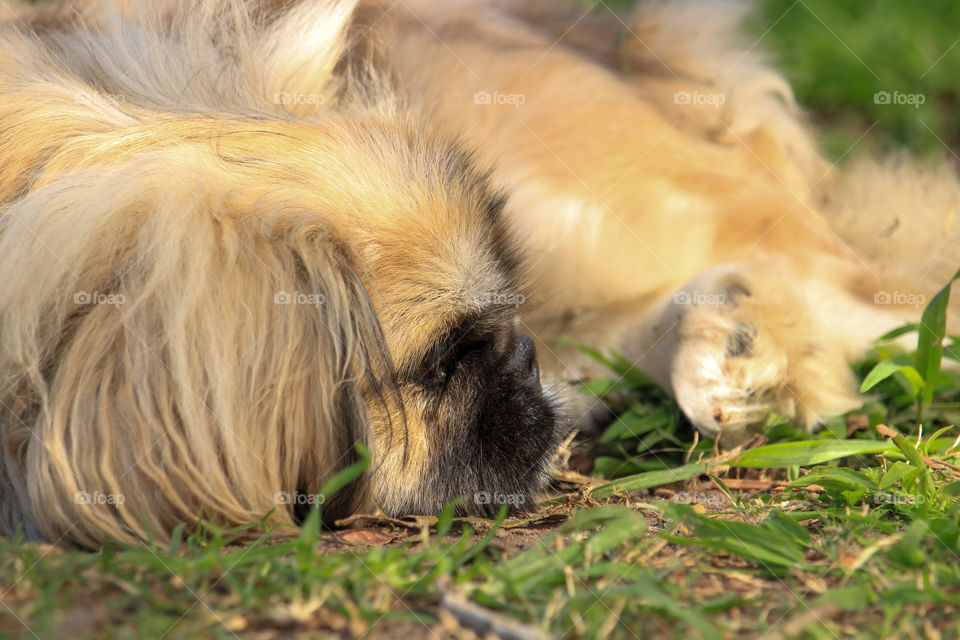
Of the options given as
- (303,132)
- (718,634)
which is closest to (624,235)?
(303,132)

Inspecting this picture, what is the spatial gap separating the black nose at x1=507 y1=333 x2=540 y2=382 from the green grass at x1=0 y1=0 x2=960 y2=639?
11.8 inches

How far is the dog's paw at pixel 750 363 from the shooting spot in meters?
2.56

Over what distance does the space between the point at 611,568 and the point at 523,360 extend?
2.53ft

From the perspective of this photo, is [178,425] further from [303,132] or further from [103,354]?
[303,132]

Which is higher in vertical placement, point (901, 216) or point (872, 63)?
point (872, 63)

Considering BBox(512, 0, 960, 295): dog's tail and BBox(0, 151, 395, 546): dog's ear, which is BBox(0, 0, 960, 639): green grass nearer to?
BBox(0, 151, 395, 546): dog's ear

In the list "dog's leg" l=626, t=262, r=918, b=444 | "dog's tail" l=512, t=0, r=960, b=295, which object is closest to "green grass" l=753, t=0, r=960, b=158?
"dog's tail" l=512, t=0, r=960, b=295

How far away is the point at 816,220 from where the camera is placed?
3.14 metres

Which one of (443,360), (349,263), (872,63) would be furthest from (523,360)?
(872,63)

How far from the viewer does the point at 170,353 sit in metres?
1.72

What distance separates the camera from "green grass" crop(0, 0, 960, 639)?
134cm

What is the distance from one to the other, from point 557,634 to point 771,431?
1441mm

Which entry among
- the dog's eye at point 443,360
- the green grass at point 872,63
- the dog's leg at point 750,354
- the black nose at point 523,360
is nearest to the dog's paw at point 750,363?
the dog's leg at point 750,354

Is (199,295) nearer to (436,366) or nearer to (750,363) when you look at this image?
(436,366)
